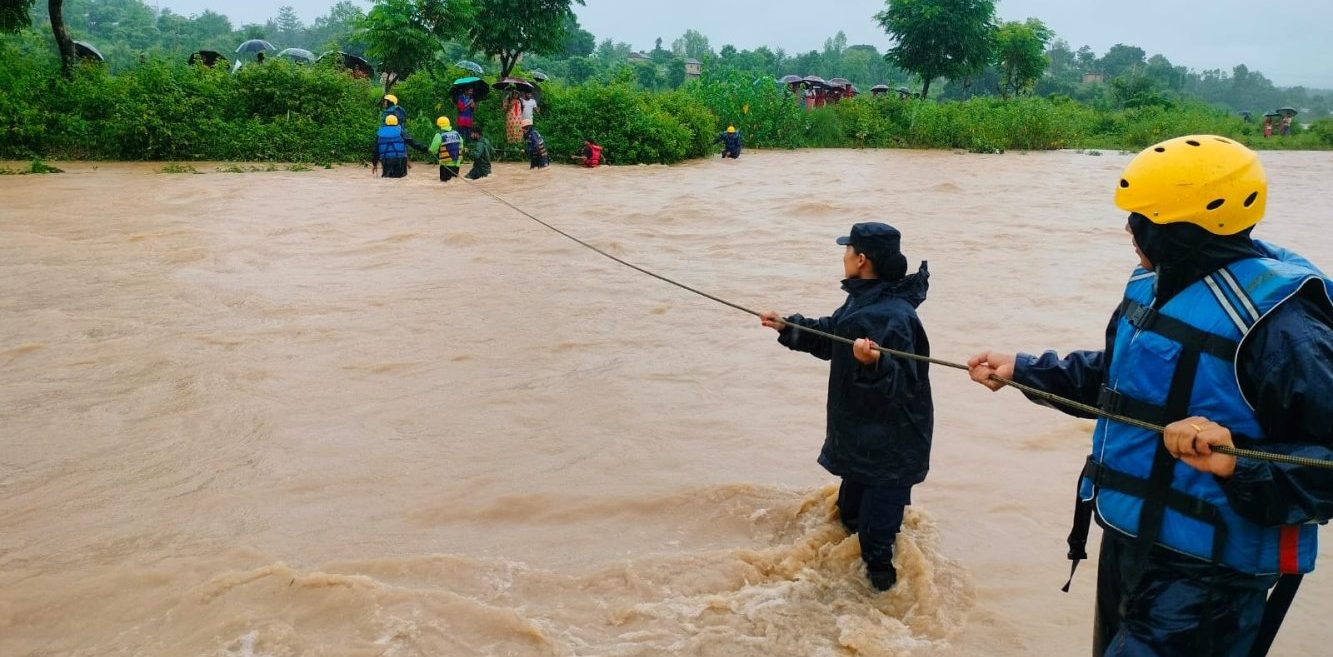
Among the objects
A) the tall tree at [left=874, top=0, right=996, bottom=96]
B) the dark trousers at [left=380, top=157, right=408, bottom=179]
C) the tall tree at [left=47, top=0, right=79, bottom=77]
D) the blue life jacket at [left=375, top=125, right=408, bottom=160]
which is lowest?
the dark trousers at [left=380, top=157, right=408, bottom=179]

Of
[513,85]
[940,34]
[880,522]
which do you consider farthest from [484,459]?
[940,34]

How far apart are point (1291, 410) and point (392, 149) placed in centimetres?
1606

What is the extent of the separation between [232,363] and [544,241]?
203 inches

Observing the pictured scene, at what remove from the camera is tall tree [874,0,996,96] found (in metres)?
36.8

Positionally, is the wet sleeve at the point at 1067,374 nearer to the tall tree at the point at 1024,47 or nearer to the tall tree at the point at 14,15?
the tall tree at the point at 14,15

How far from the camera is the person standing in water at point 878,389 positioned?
3.39 m

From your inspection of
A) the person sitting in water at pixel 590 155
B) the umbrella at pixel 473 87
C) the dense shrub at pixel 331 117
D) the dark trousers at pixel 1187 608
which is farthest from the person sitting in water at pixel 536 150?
the dark trousers at pixel 1187 608

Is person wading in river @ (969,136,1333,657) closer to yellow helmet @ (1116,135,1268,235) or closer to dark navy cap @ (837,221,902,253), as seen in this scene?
yellow helmet @ (1116,135,1268,235)

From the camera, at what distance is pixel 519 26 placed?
24.2 metres

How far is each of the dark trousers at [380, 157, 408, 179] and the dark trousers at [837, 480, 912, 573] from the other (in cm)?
1436

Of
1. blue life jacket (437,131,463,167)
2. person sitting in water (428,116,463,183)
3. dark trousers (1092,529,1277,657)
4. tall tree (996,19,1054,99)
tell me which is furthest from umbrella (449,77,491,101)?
tall tree (996,19,1054,99)

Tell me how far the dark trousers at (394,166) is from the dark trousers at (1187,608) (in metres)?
15.8

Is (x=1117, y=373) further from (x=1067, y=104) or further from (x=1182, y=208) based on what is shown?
(x=1067, y=104)

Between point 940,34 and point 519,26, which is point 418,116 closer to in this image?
point 519,26
